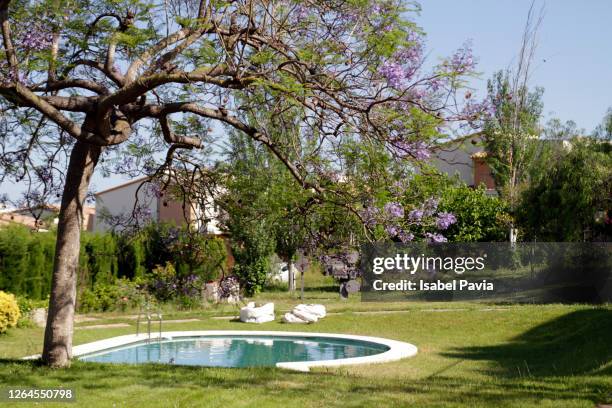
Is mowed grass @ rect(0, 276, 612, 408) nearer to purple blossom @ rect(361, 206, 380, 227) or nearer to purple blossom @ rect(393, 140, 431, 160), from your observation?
purple blossom @ rect(361, 206, 380, 227)

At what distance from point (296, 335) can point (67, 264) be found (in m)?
8.85

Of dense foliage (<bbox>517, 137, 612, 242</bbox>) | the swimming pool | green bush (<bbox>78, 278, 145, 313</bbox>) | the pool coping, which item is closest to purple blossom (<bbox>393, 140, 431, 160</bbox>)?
the pool coping

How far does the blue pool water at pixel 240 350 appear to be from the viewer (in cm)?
1492

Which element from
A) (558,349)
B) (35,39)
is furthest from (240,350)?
(35,39)

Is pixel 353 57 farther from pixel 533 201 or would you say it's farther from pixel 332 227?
pixel 533 201

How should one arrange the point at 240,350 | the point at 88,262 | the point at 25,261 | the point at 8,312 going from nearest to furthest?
1. the point at 8,312
2. the point at 240,350
3. the point at 25,261
4. the point at 88,262

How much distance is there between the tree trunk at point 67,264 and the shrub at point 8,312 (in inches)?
264

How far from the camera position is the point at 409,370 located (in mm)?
12477

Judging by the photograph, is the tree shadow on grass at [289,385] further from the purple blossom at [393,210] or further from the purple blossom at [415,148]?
the purple blossom at [415,148]

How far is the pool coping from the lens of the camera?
12.4m

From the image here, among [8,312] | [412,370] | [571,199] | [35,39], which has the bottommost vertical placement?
[412,370]

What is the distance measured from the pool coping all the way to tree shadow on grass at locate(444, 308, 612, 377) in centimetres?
119

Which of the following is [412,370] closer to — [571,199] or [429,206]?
[429,206]

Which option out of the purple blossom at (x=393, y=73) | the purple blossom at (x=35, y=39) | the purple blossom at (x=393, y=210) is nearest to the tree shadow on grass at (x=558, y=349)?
the purple blossom at (x=393, y=210)
